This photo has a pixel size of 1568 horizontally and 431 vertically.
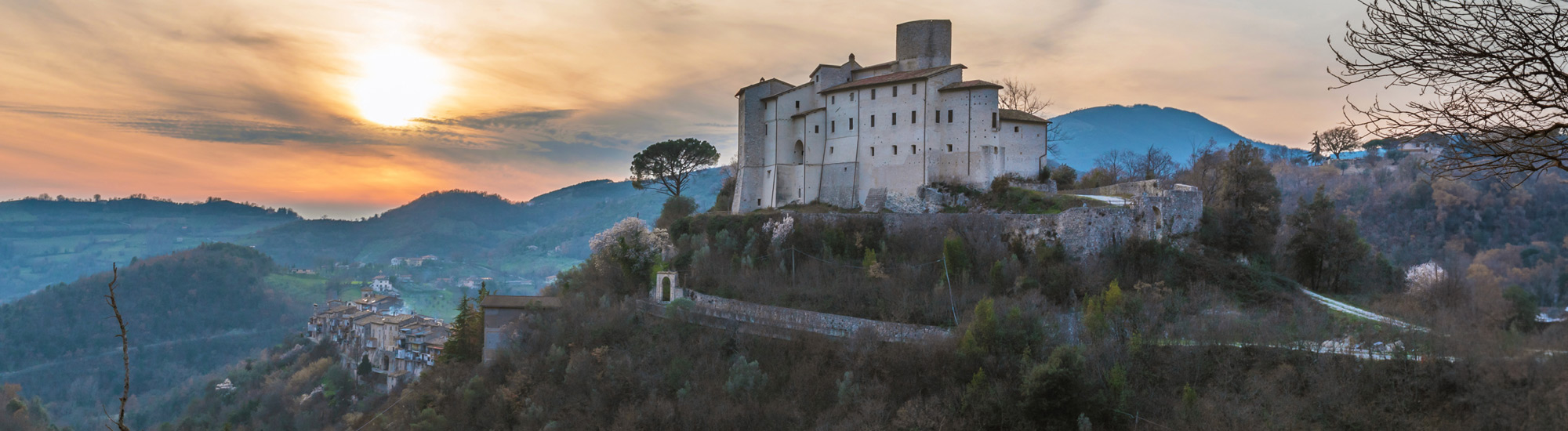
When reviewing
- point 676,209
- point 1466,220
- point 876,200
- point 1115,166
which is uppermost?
point 1115,166

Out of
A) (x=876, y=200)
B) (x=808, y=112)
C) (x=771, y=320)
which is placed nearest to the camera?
(x=771, y=320)

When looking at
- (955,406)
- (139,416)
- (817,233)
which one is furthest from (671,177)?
(139,416)

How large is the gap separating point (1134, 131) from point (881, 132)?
4838 inches

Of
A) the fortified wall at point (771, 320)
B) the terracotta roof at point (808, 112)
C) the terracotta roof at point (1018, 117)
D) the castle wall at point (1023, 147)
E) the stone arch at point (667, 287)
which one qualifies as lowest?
the fortified wall at point (771, 320)

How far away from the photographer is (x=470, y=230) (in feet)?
474

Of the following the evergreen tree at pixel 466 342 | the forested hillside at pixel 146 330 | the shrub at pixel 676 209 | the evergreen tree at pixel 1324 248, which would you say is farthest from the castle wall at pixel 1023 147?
the forested hillside at pixel 146 330

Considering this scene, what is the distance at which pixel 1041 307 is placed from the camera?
23.8 meters

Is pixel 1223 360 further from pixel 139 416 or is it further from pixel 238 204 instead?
pixel 238 204

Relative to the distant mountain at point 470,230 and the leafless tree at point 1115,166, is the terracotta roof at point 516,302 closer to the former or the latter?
the leafless tree at point 1115,166

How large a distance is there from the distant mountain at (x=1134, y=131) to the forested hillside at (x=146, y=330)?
323ft

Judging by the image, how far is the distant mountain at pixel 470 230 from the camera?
124688 mm

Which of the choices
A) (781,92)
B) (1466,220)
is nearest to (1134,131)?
(1466,220)

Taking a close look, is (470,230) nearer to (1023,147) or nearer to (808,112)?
(808,112)

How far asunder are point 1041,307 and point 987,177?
329 inches
